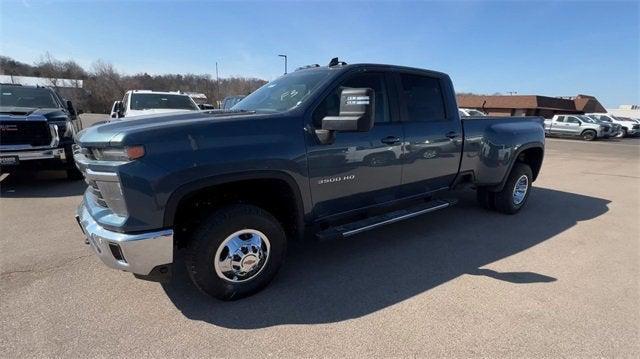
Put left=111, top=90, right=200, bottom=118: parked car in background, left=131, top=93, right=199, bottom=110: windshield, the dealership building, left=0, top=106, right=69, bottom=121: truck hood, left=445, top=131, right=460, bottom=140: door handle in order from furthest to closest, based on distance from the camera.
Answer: the dealership building, left=131, top=93, right=199, bottom=110: windshield, left=111, top=90, right=200, bottom=118: parked car in background, left=0, top=106, right=69, bottom=121: truck hood, left=445, top=131, right=460, bottom=140: door handle

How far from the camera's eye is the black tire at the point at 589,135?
2705 centimetres

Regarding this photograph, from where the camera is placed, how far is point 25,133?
257 inches

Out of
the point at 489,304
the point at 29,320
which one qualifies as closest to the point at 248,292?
the point at 29,320

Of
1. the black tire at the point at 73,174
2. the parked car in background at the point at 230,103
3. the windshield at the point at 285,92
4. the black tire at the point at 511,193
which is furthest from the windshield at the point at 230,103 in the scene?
the black tire at the point at 511,193

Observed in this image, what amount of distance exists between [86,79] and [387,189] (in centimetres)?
8256

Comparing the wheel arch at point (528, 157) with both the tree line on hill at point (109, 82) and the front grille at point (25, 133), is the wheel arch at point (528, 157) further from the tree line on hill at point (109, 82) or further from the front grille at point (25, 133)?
the tree line on hill at point (109, 82)

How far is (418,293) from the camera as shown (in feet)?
10.7

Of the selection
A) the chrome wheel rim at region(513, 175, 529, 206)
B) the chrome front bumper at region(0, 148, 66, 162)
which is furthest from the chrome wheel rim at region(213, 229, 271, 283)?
the chrome front bumper at region(0, 148, 66, 162)

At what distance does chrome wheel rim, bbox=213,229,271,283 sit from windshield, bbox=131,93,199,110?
8384mm

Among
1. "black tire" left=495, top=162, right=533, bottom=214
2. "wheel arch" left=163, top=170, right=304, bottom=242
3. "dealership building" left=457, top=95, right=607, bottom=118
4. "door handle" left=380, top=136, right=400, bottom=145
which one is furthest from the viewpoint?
"dealership building" left=457, top=95, right=607, bottom=118

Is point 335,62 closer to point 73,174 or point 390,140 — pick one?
point 390,140

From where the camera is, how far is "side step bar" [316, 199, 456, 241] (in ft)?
11.1

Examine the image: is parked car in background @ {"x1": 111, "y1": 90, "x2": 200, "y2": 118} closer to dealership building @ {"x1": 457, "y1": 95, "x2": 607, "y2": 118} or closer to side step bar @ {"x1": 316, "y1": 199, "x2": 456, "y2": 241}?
side step bar @ {"x1": 316, "y1": 199, "x2": 456, "y2": 241}

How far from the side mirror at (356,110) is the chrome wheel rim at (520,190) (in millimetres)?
3810
